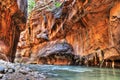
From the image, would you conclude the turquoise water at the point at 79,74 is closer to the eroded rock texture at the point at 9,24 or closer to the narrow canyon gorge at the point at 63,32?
the eroded rock texture at the point at 9,24

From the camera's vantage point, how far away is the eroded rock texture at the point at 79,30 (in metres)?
23.4

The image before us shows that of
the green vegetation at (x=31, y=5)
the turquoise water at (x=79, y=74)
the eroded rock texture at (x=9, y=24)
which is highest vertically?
the green vegetation at (x=31, y=5)

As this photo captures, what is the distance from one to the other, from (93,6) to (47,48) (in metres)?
9.89

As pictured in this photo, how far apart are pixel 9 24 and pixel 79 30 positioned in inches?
489

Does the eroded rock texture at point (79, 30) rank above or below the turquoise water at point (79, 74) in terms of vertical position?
above

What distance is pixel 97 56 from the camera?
25250 millimetres

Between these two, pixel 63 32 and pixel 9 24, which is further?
pixel 63 32

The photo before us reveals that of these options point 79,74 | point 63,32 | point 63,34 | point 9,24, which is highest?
point 63,32

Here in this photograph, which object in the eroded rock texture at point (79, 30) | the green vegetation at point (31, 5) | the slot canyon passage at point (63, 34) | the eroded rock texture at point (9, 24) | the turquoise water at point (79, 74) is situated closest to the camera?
the turquoise water at point (79, 74)

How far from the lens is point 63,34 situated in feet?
99.1

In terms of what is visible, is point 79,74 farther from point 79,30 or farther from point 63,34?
point 63,34

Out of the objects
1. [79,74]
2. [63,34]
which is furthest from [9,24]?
[63,34]

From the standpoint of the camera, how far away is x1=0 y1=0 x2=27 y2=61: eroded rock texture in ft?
53.6

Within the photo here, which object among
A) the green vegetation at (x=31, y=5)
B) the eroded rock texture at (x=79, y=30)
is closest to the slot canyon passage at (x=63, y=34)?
the eroded rock texture at (x=79, y=30)
